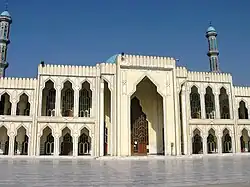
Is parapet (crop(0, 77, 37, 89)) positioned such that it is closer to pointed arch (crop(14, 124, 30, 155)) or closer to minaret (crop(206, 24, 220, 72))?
pointed arch (crop(14, 124, 30, 155))

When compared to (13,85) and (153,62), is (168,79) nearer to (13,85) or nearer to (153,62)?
(153,62)

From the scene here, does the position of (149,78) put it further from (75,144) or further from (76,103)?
(75,144)

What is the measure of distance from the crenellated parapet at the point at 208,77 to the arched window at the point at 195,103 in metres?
1.56

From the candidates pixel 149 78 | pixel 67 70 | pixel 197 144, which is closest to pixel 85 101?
pixel 67 70

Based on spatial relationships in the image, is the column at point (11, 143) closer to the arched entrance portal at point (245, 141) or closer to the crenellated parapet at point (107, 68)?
the crenellated parapet at point (107, 68)

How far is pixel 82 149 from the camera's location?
3206 cm

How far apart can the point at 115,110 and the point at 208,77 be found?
44.3ft

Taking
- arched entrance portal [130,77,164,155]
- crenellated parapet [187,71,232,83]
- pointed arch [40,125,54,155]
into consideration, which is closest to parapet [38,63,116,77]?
arched entrance portal [130,77,164,155]

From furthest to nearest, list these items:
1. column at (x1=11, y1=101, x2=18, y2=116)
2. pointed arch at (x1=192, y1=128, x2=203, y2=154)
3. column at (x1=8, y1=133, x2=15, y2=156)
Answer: pointed arch at (x1=192, y1=128, x2=203, y2=154), column at (x1=11, y1=101, x2=18, y2=116), column at (x1=8, y1=133, x2=15, y2=156)

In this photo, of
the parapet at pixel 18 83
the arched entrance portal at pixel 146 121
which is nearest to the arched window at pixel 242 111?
the arched entrance portal at pixel 146 121

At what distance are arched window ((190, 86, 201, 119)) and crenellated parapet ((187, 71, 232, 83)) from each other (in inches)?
61.3

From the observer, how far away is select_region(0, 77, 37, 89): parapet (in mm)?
29438

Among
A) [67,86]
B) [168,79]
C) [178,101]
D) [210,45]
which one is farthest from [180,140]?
[210,45]

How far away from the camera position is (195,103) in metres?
34.8
